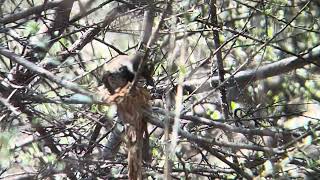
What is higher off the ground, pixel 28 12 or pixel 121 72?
pixel 28 12

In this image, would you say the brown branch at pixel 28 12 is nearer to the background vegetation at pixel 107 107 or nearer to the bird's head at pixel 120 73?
the background vegetation at pixel 107 107

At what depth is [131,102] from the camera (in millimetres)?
1700

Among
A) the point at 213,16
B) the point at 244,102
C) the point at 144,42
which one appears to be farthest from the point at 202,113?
the point at 144,42

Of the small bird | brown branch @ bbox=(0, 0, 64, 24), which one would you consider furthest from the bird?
brown branch @ bbox=(0, 0, 64, 24)

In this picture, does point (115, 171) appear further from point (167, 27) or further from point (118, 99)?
point (118, 99)

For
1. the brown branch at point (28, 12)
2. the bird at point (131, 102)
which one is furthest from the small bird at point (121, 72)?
the brown branch at point (28, 12)

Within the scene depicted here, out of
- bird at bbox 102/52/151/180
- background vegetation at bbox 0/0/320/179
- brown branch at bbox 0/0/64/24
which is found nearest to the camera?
bird at bbox 102/52/151/180

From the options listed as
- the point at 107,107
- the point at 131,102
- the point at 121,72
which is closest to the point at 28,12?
the point at 107,107

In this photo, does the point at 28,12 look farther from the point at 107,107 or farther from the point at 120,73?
the point at 120,73

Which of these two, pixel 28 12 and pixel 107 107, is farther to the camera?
pixel 28 12

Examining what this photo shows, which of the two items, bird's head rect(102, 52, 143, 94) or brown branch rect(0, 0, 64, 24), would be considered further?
brown branch rect(0, 0, 64, 24)

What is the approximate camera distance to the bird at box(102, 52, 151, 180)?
1.70m

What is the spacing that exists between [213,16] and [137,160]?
3.82 feet

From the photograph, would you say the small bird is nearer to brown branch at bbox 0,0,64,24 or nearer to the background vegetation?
the background vegetation
